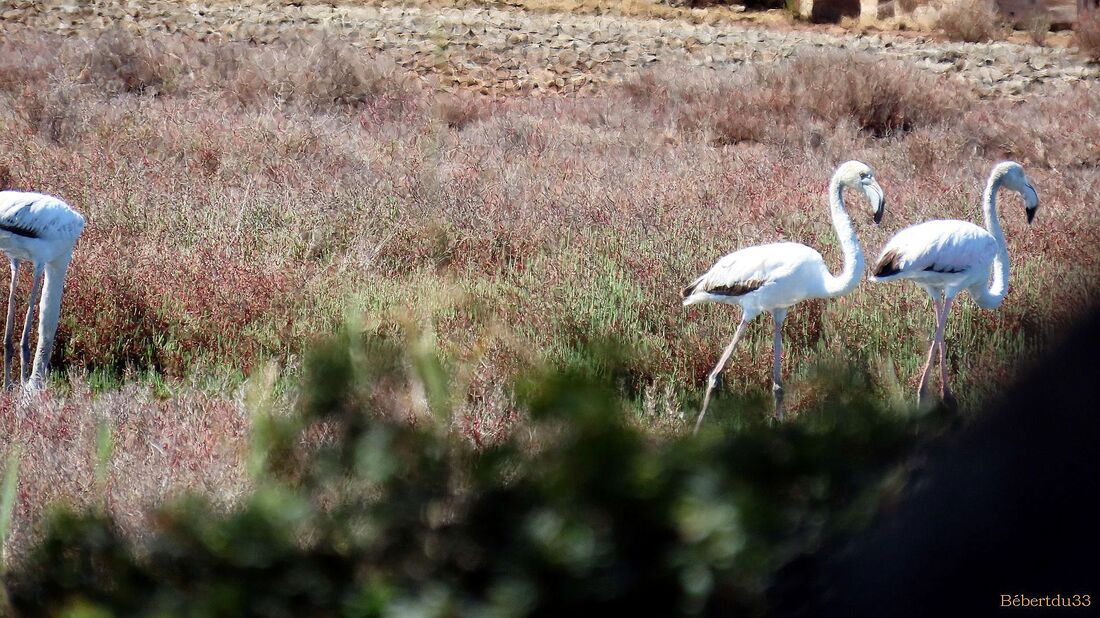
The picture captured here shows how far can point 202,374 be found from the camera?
5.07m

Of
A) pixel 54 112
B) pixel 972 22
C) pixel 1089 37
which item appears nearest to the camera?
pixel 54 112

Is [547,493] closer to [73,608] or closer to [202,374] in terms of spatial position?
[73,608]

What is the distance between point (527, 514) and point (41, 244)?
13.0 ft

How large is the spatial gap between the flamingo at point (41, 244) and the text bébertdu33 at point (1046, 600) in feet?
14.0

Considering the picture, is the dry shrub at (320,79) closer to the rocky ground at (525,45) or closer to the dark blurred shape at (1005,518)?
the rocky ground at (525,45)

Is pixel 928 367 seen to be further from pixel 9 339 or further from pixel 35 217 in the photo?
pixel 9 339

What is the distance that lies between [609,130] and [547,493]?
10450 millimetres

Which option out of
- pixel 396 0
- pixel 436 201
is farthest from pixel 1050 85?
pixel 396 0

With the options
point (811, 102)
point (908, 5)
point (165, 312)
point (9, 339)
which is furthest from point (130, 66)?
point (908, 5)

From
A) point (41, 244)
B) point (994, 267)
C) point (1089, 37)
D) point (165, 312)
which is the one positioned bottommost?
point (165, 312)

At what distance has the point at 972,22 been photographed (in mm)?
24781

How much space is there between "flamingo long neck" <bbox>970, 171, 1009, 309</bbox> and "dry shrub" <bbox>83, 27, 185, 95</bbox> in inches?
386

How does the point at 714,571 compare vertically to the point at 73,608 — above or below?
above

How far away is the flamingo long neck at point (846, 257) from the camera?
4.64 meters
